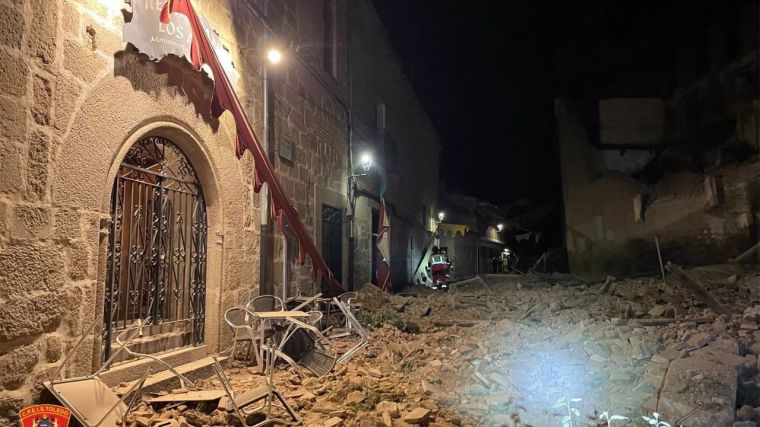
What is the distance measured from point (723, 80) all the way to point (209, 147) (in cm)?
1923

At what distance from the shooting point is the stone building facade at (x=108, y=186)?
9.84ft

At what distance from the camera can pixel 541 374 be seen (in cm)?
528

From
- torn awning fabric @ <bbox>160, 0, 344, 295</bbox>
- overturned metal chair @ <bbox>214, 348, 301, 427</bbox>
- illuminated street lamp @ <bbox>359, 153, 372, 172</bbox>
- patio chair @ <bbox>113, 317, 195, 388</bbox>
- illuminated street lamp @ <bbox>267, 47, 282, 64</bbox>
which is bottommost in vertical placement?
overturned metal chair @ <bbox>214, 348, 301, 427</bbox>

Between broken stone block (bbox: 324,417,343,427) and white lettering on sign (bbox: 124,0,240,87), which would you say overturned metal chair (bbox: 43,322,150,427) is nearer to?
broken stone block (bbox: 324,417,343,427)

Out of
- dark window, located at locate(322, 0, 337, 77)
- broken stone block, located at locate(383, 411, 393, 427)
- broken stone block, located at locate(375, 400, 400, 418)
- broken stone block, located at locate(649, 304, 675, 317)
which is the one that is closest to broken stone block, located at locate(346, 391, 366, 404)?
broken stone block, located at locate(375, 400, 400, 418)

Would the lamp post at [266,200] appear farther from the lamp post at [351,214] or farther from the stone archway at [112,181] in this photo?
the lamp post at [351,214]

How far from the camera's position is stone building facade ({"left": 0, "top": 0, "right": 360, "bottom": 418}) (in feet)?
9.84

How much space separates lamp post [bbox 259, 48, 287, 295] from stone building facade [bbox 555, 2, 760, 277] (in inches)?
585

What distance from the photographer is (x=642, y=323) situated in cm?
775

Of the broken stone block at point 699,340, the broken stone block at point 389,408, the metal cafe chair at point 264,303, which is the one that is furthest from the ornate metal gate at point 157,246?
the broken stone block at point 699,340

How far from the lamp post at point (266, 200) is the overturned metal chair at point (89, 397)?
3251 millimetres

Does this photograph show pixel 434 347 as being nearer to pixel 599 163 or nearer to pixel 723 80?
pixel 599 163

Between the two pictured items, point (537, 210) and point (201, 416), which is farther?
point (537, 210)

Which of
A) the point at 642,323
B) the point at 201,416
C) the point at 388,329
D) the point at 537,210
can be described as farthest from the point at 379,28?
the point at 537,210
